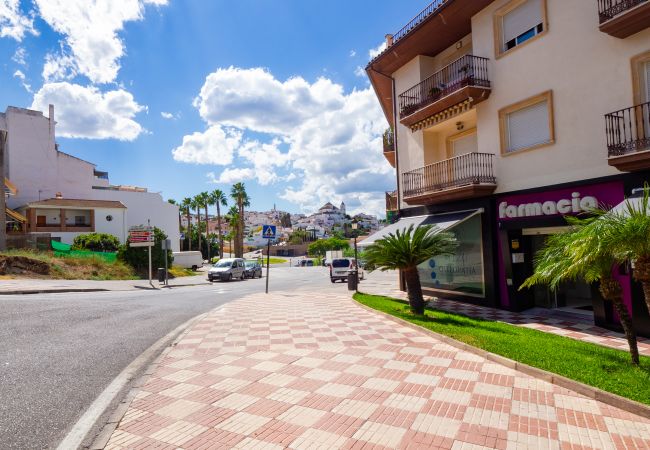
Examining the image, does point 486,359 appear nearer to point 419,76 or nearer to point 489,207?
point 489,207

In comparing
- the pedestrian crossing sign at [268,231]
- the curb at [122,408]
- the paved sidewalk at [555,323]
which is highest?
the pedestrian crossing sign at [268,231]

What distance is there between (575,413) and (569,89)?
29.8ft

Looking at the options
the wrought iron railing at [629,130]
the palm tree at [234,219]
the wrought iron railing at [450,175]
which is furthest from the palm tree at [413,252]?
the palm tree at [234,219]

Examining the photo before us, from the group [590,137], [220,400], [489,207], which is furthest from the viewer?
[489,207]

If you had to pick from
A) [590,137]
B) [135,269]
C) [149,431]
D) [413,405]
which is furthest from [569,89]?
[135,269]

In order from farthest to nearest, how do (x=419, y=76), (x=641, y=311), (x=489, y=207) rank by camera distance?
(x=419, y=76), (x=489, y=207), (x=641, y=311)

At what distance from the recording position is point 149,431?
4.02 meters

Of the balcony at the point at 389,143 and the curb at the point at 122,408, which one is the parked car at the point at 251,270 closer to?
the balcony at the point at 389,143

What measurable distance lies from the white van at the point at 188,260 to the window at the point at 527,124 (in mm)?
40907

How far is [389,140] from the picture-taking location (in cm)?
2012

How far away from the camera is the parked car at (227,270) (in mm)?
30594

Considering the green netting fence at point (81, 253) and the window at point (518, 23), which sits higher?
the window at point (518, 23)

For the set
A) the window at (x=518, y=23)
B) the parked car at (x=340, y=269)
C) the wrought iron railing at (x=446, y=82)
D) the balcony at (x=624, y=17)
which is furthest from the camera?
the parked car at (x=340, y=269)

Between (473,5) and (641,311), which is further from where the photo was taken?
(473,5)
